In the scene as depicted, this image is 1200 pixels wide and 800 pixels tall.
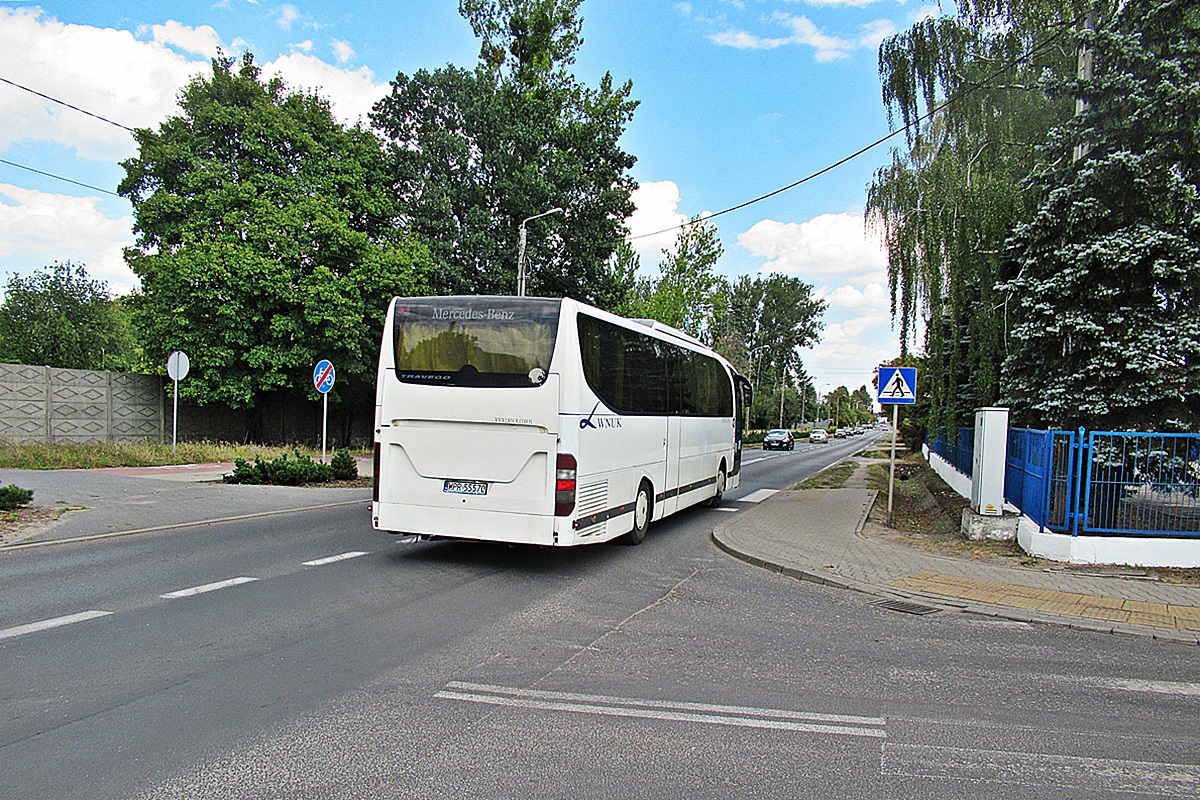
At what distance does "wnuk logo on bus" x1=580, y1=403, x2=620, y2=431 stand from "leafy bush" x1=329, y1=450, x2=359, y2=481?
11.0 metres

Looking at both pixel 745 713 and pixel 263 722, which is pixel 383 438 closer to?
pixel 263 722

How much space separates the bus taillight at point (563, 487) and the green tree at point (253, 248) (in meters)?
19.9

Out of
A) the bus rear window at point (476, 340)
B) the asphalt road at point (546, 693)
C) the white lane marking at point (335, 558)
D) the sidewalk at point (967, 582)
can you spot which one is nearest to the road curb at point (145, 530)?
the asphalt road at point (546, 693)

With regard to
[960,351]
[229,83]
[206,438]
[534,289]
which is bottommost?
[206,438]

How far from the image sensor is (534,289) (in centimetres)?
3127

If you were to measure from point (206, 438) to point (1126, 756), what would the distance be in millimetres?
28615

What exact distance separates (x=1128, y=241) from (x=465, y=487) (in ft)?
30.0

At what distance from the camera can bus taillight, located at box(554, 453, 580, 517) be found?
329 inches

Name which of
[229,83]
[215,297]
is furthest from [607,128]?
[215,297]

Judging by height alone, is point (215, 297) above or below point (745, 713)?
above

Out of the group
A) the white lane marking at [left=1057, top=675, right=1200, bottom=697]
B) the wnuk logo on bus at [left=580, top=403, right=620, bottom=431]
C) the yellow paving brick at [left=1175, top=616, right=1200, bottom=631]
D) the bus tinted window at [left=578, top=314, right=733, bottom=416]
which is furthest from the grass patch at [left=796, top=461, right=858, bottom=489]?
the white lane marking at [left=1057, top=675, right=1200, bottom=697]

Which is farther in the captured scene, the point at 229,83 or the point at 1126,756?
the point at 229,83

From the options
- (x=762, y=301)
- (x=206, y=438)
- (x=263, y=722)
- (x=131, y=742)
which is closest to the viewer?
(x=131, y=742)

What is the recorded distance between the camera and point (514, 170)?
30.4 m
